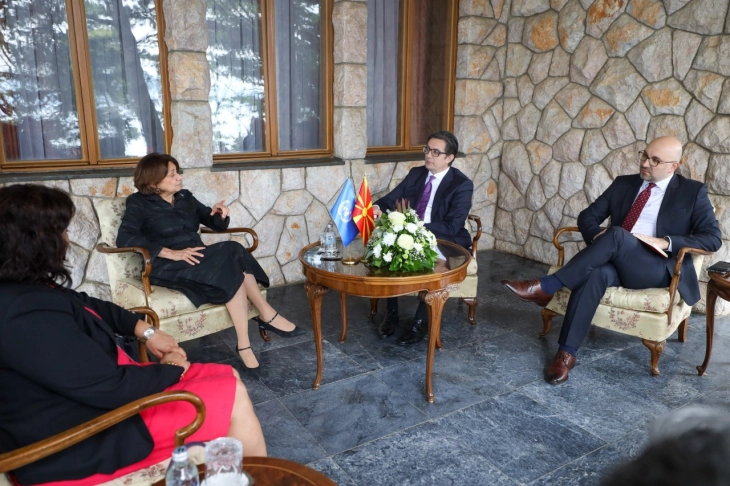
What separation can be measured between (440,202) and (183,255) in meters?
1.59

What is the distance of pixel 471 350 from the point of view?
3156mm

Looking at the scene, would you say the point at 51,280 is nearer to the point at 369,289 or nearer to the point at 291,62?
the point at 369,289

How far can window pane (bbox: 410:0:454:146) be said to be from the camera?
4879 millimetres

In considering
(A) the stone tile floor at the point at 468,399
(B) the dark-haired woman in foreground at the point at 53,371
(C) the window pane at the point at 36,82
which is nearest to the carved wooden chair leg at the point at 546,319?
(A) the stone tile floor at the point at 468,399

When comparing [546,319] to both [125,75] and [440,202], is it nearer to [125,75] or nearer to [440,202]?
[440,202]

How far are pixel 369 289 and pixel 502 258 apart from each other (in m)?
2.97

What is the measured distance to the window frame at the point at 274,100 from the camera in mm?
4102

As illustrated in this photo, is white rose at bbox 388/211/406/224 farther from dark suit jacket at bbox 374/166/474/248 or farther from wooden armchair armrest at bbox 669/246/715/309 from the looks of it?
wooden armchair armrest at bbox 669/246/715/309

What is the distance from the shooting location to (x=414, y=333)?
3260 millimetres


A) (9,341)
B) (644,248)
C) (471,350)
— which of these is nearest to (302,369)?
(471,350)

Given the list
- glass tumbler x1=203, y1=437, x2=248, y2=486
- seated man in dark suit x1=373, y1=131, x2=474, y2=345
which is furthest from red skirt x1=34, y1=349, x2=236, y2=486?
seated man in dark suit x1=373, y1=131, x2=474, y2=345

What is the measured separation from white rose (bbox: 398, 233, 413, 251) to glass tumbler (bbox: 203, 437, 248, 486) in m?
1.40

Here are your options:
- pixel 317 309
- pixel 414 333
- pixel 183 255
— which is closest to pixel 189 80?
pixel 183 255

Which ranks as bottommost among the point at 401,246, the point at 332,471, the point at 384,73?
the point at 332,471
